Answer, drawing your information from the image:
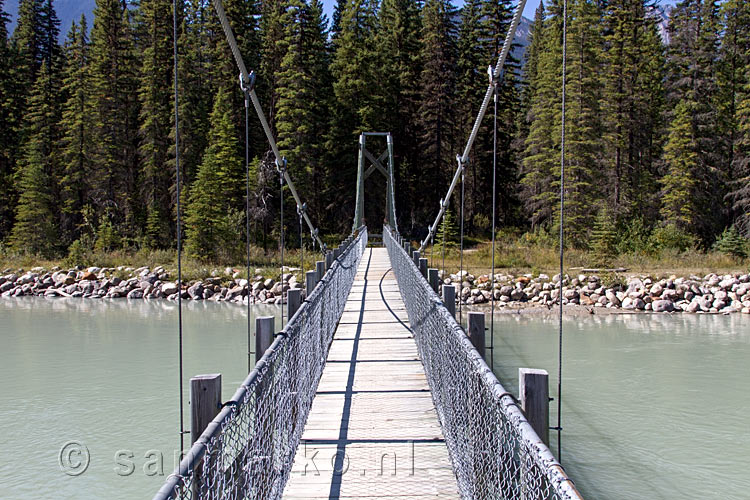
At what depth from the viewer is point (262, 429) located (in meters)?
2.51

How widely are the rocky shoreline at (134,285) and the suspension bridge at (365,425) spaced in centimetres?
1314

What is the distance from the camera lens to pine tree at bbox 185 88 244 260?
21.7 metres

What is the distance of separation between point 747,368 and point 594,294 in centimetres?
652

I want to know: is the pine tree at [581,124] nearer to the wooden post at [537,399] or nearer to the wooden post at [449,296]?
the wooden post at [449,296]

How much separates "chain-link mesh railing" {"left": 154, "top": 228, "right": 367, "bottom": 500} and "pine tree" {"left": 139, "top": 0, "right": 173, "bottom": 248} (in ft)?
76.9

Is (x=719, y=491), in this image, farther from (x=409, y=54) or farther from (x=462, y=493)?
(x=409, y=54)

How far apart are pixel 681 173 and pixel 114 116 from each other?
2248cm

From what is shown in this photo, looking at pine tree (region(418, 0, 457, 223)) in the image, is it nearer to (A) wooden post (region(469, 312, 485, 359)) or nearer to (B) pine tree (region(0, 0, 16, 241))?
(B) pine tree (region(0, 0, 16, 241))

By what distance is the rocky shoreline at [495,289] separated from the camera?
15.6 meters

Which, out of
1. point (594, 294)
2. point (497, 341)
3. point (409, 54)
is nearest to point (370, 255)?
point (497, 341)

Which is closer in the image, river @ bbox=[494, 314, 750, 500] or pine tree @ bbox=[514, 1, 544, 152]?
river @ bbox=[494, 314, 750, 500]

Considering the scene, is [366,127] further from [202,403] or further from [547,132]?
[202,403]

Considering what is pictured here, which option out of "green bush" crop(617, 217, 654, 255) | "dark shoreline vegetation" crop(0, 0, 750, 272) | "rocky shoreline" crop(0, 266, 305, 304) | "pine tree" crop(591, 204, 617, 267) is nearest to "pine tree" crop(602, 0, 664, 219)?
"dark shoreline vegetation" crop(0, 0, 750, 272)

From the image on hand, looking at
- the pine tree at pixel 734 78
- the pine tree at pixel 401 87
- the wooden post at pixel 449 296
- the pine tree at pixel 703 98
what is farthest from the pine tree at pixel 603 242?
the wooden post at pixel 449 296
